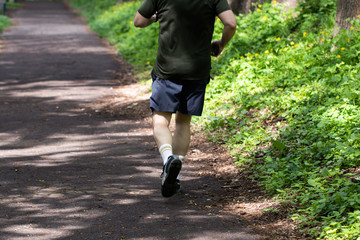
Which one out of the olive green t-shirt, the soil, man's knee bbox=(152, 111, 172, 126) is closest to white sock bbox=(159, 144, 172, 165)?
man's knee bbox=(152, 111, 172, 126)

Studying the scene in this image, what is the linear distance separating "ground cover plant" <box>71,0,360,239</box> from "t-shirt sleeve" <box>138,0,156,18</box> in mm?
2060

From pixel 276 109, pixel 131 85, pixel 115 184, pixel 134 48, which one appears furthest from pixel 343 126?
pixel 134 48

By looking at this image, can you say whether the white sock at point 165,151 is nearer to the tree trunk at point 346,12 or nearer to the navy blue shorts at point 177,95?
the navy blue shorts at point 177,95

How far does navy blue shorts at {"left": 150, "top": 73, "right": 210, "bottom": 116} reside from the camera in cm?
505

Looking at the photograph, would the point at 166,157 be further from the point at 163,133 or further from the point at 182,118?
the point at 182,118

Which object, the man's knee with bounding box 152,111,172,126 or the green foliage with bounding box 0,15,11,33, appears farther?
the green foliage with bounding box 0,15,11,33

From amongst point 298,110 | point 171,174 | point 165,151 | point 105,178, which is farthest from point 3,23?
point 171,174

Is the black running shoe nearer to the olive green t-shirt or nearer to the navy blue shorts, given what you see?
the navy blue shorts

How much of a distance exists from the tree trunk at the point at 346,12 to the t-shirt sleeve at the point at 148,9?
203 inches

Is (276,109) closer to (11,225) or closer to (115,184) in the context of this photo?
(115,184)

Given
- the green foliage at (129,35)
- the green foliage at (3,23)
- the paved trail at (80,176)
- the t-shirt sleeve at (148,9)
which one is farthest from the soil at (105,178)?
the green foliage at (3,23)

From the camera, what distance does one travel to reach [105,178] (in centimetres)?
593

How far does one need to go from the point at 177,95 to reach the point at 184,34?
0.57 m

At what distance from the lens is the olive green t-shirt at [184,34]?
4.88 meters
